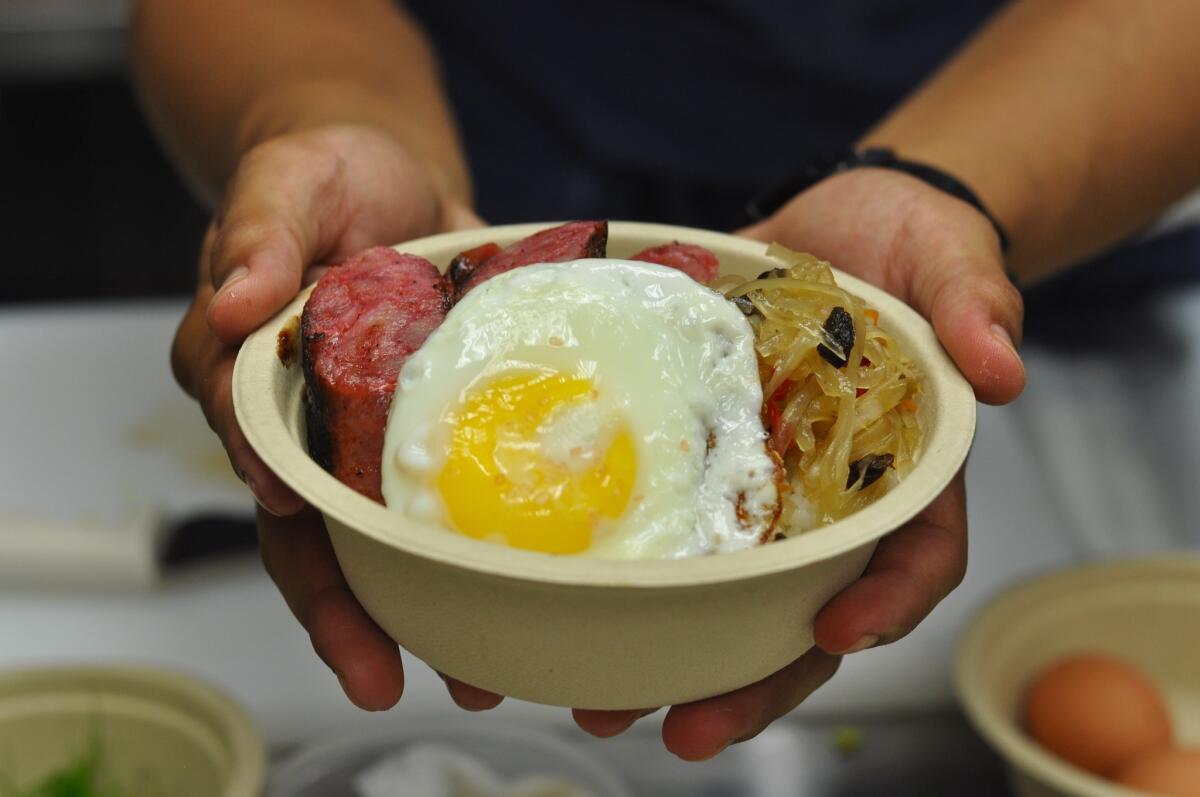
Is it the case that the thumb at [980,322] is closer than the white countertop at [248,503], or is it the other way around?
the thumb at [980,322]

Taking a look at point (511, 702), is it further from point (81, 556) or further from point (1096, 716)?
point (1096, 716)

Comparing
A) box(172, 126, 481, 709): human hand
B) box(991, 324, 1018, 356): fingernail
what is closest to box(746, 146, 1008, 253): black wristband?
box(991, 324, 1018, 356): fingernail

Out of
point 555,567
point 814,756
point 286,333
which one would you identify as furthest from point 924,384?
point 814,756

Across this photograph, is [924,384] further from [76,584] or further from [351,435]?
[76,584]

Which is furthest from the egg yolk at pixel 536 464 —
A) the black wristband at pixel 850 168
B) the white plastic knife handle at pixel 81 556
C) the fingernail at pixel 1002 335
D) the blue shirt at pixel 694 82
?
the blue shirt at pixel 694 82

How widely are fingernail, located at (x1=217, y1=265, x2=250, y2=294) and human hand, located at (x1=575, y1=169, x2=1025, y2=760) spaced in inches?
24.6

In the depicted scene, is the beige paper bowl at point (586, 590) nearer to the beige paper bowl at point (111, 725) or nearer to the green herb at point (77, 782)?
the beige paper bowl at point (111, 725)

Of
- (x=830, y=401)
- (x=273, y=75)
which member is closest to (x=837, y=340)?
(x=830, y=401)

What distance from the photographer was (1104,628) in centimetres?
217

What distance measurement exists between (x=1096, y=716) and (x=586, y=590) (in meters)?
1.26

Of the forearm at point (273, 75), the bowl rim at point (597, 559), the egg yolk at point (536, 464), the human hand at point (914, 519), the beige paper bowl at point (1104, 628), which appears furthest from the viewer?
the forearm at point (273, 75)

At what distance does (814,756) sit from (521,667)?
101 centimetres

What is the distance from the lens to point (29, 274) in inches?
196

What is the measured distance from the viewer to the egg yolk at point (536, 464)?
1.15 metres
